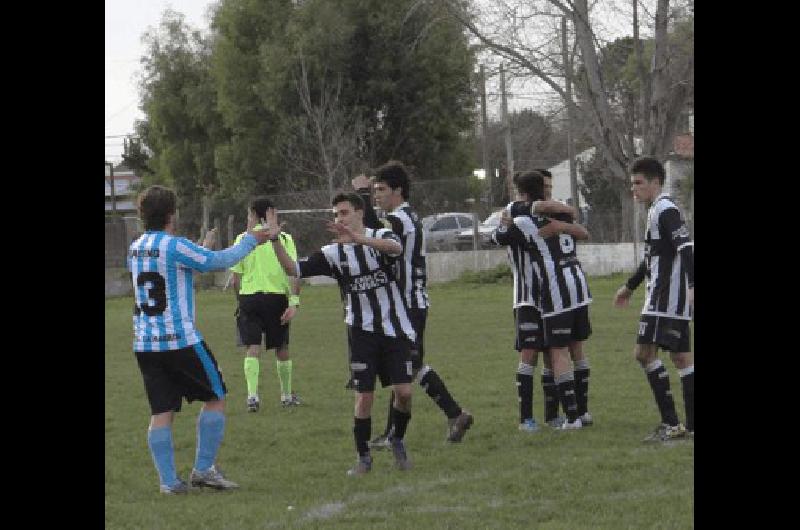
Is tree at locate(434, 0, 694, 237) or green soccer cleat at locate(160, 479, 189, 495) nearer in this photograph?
green soccer cleat at locate(160, 479, 189, 495)

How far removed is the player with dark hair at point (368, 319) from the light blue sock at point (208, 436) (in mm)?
899

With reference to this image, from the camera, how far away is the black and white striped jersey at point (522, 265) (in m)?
10.1

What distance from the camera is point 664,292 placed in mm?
9234

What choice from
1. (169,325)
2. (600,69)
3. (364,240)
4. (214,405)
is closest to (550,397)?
(364,240)

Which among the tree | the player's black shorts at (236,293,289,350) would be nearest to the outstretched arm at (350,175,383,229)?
the player's black shorts at (236,293,289,350)

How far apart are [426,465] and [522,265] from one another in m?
2.07

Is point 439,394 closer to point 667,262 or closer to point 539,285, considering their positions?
point 539,285

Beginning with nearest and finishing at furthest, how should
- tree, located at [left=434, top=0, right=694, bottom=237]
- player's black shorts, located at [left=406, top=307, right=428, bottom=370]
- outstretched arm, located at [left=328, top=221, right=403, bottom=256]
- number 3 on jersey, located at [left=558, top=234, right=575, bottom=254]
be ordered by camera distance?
outstretched arm, located at [left=328, top=221, right=403, bottom=256] → player's black shorts, located at [left=406, top=307, right=428, bottom=370] → number 3 on jersey, located at [left=558, top=234, right=575, bottom=254] → tree, located at [left=434, top=0, right=694, bottom=237]

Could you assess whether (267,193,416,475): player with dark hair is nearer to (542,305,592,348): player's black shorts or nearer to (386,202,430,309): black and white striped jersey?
(386,202,430,309): black and white striped jersey

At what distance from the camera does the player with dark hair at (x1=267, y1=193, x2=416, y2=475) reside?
8.62 m

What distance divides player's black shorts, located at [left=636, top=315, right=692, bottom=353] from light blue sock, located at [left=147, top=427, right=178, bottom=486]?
3405 millimetres
